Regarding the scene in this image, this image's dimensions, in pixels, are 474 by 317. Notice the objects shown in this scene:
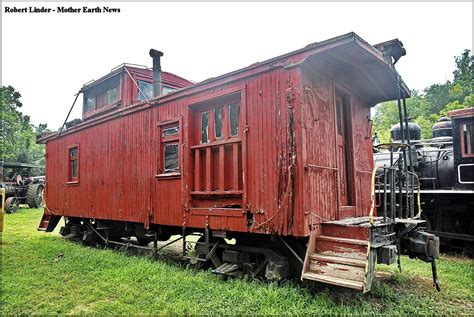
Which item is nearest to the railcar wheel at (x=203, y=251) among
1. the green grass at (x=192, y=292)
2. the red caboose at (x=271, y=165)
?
the red caboose at (x=271, y=165)

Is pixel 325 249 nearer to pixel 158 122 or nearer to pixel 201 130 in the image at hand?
pixel 201 130

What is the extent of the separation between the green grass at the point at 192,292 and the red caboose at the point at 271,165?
41cm

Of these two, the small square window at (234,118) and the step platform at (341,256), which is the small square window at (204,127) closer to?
the small square window at (234,118)

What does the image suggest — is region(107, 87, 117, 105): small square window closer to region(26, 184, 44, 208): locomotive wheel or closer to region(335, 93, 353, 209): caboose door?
region(335, 93, 353, 209): caboose door

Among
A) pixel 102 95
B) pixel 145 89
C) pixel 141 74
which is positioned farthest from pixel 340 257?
pixel 102 95

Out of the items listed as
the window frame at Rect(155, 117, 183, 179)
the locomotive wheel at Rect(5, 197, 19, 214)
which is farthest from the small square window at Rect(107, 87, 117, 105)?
the locomotive wheel at Rect(5, 197, 19, 214)

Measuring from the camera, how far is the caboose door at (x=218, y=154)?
5.74m

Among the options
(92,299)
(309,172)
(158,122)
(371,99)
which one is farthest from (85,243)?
(371,99)

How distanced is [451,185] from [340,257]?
252 inches

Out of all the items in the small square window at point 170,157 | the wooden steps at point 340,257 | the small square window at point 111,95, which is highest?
the small square window at point 111,95

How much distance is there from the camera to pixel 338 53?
16.9ft

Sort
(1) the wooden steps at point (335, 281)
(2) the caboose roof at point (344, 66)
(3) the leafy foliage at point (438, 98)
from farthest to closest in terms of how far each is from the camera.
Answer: (3) the leafy foliage at point (438, 98) → (2) the caboose roof at point (344, 66) → (1) the wooden steps at point (335, 281)

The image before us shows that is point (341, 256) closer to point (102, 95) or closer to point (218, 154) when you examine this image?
point (218, 154)

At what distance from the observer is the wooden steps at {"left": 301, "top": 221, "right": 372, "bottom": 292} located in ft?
13.5
